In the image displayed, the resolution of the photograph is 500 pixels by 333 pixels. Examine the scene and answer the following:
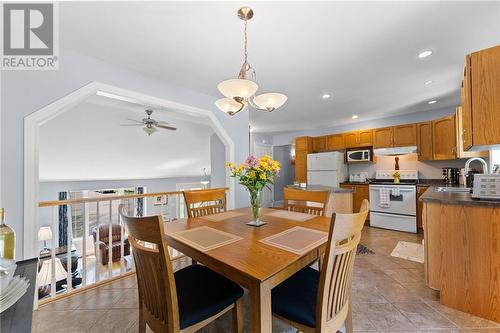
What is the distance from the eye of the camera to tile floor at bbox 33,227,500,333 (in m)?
1.57

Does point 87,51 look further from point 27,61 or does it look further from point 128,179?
point 128,179

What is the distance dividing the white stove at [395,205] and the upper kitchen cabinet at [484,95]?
8.23ft

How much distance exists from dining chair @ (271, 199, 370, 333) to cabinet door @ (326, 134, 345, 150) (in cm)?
434

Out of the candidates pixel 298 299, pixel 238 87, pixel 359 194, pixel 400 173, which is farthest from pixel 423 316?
pixel 400 173

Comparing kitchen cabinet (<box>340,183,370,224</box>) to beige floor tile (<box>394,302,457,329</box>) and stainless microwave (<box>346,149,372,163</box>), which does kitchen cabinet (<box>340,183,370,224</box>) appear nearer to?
→ stainless microwave (<box>346,149,372,163</box>)

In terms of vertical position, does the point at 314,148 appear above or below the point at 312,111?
below

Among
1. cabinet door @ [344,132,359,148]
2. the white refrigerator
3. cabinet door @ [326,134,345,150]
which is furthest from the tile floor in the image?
cabinet door @ [326,134,345,150]

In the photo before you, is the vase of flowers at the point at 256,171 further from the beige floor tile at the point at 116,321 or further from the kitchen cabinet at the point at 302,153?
the kitchen cabinet at the point at 302,153

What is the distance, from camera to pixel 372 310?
5.73ft

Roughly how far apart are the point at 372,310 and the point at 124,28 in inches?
123

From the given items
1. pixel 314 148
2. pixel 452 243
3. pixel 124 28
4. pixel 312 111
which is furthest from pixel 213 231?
pixel 314 148

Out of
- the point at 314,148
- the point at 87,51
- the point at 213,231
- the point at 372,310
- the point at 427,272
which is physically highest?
the point at 87,51

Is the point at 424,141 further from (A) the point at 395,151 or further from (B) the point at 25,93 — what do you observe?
(B) the point at 25,93

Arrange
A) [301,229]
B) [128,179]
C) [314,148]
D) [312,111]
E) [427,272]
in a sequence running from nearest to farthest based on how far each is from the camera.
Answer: [301,229] < [427,272] < [312,111] < [314,148] < [128,179]
